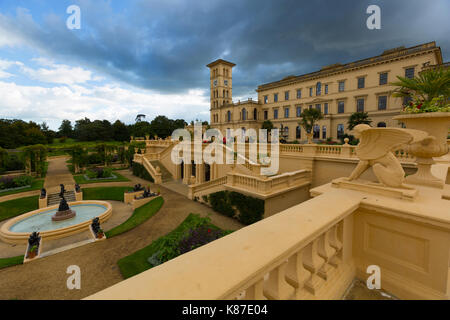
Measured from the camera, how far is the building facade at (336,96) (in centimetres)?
3069

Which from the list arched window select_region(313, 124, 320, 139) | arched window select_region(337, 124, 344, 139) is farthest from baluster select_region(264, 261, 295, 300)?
arched window select_region(313, 124, 320, 139)

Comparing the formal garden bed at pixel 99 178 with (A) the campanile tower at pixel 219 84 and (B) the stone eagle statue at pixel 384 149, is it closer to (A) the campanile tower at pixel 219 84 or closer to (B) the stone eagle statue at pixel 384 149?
(B) the stone eagle statue at pixel 384 149

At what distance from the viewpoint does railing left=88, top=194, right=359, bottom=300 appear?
4.27ft

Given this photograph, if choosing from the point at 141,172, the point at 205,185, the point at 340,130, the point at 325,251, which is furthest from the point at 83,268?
the point at 340,130

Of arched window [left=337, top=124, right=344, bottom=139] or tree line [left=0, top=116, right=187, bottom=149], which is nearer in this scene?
arched window [left=337, top=124, right=344, bottom=139]

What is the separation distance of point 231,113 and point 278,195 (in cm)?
4650

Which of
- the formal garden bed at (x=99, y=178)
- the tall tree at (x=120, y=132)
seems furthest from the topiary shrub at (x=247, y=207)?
the tall tree at (x=120, y=132)

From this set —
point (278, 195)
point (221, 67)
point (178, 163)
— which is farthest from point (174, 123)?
point (278, 195)

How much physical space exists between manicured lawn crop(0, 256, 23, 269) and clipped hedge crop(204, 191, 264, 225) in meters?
10.7

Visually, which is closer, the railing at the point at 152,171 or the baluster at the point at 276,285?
the baluster at the point at 276,285

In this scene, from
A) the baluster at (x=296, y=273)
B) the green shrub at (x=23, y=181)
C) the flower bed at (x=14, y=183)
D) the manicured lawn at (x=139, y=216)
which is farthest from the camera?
the green shrub at (x=23, y=181)

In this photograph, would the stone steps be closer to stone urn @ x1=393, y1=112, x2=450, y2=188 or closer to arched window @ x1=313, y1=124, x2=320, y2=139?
stone urn @ x1=393, y1=112, x2=450, y2=188

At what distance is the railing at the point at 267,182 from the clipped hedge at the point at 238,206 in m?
0.57
